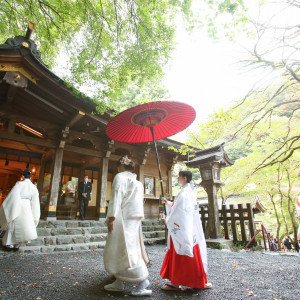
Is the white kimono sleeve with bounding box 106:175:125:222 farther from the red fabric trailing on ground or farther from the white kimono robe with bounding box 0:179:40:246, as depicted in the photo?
the white kimono robe with bounding box 0:179:40:246

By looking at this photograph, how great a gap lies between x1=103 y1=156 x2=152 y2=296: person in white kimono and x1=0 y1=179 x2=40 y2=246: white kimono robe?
333 centimetres

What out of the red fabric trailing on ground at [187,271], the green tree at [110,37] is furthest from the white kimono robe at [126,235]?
the green tree at [110,37]

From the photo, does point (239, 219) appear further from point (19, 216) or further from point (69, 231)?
point (19, 216)

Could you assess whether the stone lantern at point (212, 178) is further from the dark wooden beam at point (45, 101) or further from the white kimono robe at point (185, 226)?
the dark wooden beam at point (45, 101)

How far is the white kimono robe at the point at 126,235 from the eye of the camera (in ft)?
7.94

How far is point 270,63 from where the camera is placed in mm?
6605

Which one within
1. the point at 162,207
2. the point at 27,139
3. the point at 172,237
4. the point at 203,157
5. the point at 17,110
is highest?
the point at 17,110

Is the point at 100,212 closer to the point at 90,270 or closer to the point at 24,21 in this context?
the point at 90,270

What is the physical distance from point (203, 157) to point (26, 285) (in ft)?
18.3

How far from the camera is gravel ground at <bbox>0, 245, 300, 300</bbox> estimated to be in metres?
2.38

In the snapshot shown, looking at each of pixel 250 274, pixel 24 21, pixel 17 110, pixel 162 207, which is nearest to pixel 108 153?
pixel 17 110

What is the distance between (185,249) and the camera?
2559 mm

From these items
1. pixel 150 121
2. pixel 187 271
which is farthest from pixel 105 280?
pixel 150 121

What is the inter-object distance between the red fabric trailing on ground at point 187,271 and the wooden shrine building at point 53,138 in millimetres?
1080
